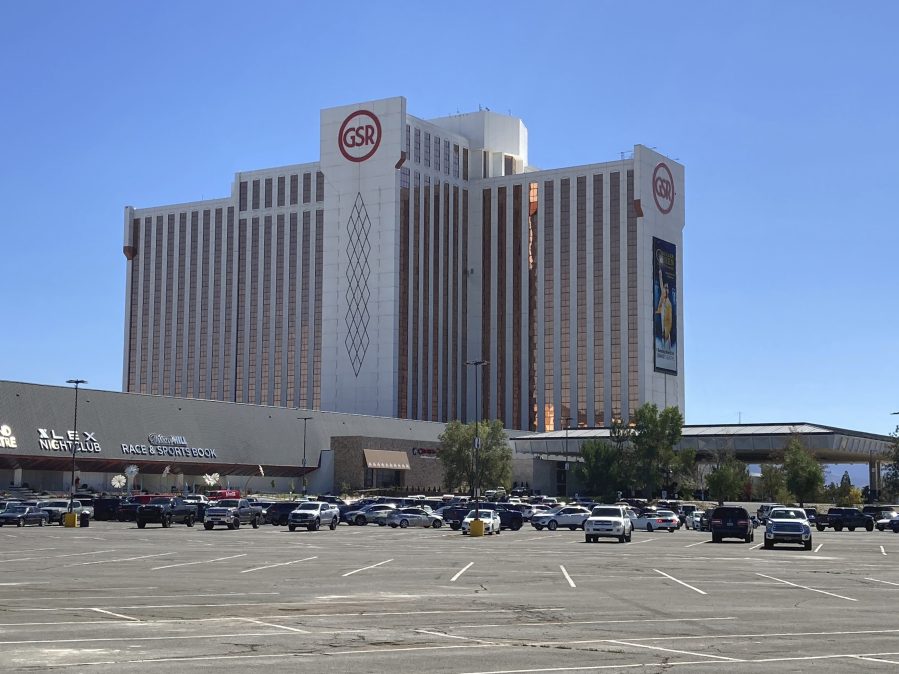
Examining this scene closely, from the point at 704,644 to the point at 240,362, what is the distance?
168 meters

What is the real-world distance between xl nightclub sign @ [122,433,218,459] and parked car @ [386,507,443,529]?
133 ft

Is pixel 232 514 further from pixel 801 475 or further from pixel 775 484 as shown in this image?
pixel 775 484

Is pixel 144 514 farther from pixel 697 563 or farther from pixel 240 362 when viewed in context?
pixel 240 362

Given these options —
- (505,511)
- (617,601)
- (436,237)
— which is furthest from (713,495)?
(617,601)

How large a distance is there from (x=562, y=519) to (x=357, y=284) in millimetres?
89156

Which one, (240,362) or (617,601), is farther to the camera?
(240,362)

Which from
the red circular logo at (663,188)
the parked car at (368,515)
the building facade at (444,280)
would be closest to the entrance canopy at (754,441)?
the building facade at (444,280)

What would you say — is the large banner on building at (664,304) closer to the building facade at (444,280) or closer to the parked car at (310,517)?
the building facade at (444,280)

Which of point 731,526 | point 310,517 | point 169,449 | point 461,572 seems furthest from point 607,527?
point 169,449

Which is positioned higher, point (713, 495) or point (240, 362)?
point (240, 362)

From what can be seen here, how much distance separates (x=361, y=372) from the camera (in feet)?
519

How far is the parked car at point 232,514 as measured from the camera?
6544 cm

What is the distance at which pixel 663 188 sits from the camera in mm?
168125

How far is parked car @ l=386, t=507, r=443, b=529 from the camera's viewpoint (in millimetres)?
75000
